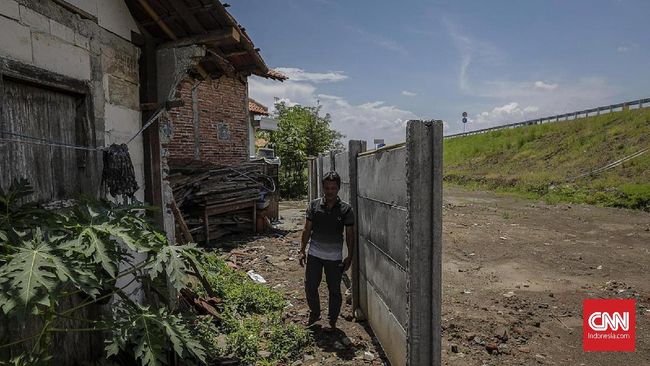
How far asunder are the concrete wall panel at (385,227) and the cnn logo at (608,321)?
3095mm

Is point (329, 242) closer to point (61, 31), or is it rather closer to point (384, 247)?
point (384, 247)

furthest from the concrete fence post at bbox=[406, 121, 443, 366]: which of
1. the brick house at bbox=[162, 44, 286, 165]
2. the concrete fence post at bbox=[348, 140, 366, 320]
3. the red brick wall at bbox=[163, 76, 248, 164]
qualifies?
the red brick wall at bbox=[163, 76, 248, 164]

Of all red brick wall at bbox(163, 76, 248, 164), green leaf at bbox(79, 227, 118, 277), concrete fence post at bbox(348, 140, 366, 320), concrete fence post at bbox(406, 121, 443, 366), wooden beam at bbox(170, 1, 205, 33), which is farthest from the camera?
red brick wall at bbox(163, 76, 248, 164)

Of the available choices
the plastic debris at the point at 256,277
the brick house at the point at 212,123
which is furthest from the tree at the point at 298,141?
the plastic debris at the point at 256,277

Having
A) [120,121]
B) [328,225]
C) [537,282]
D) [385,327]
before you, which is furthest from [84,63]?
[537,282]

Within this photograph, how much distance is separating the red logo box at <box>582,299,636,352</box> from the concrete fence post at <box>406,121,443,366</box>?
265cm

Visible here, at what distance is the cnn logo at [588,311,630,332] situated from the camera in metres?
4.96

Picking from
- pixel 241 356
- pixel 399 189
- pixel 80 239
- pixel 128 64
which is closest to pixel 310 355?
pixel 241 356

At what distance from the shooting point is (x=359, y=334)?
4766 mm

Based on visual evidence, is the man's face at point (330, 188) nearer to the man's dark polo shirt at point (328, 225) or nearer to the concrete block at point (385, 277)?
the man's dark polo shirt at point (328, 225)

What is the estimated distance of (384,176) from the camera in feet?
12.9

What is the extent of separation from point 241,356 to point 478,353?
2.55m

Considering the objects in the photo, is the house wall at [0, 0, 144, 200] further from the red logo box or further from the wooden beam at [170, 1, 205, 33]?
the red logo box

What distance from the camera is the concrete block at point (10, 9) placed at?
8.79 feet
